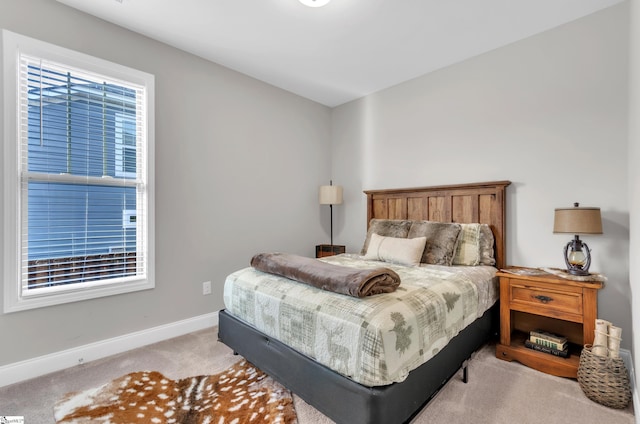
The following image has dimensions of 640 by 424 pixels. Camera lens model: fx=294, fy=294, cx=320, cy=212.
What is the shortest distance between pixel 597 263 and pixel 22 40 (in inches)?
173

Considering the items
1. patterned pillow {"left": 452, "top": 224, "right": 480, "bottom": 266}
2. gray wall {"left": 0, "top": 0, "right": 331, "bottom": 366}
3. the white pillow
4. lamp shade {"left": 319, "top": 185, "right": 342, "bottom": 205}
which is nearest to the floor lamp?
lamp shade {"left": 319, "top": 185, "right": 342, "bottom": 205}

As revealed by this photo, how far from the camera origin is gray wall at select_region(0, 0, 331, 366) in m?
2.12

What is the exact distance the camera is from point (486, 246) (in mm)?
2658

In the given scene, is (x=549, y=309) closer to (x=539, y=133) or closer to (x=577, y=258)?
(x=577, y=258)

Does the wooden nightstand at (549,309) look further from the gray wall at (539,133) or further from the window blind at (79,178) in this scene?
the window blind at (79,178)

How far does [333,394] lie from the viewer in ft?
4.72

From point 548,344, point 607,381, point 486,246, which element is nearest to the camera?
point 607,381

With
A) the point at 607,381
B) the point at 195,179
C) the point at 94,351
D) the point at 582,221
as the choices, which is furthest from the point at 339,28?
the point at 94,351

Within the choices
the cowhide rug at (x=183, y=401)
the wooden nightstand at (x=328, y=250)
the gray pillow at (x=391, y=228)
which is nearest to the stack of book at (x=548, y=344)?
the gray pillow at (x=391, y=228)

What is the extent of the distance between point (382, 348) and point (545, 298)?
1.55 metres

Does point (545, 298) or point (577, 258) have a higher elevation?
point (577, 258)

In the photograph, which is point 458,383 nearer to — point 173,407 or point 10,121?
point 173,407

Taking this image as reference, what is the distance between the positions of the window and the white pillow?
202 cm

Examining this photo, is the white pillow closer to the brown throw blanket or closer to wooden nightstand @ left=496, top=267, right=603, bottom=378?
wooden nightstand @ left=496, top=267, right=603, bottom=378
